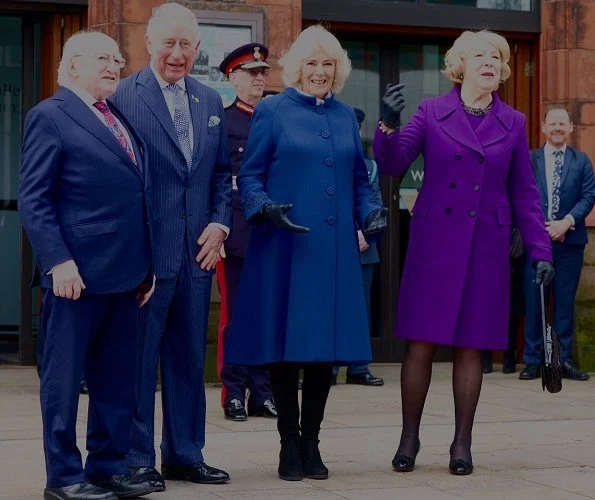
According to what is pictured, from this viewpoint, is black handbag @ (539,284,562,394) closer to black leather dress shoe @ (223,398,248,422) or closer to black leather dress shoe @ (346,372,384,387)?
black leather dress shoe @ (223,398,248,422)

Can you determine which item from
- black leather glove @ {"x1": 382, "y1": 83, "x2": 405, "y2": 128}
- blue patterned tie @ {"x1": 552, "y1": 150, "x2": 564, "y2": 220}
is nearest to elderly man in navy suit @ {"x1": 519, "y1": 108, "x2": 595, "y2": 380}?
blue patterned tie @ {"x1": 552, "y1": 150, "x2": 564, "y2": 220}

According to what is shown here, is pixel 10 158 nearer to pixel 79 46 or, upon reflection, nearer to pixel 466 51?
pixel 466 51

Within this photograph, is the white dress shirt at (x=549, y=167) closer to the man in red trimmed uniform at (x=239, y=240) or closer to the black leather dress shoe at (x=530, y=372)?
the black leather dress shoe at (x=530, y=372)

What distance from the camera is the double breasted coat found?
638 cm

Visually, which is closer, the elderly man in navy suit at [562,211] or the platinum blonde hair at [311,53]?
the platinum blonde hair at [311,53]

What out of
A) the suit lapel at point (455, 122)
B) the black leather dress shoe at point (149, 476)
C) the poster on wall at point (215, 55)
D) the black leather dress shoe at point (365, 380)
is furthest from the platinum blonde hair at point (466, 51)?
the black leather dress shoe at point (365, 380)

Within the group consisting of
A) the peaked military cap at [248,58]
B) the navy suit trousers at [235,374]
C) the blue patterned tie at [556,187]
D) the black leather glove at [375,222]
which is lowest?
the navy suit trousers at [235,374]

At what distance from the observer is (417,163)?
39.3ft

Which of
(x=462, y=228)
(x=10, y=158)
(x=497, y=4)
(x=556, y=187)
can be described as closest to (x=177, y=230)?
(x=462, y=228)

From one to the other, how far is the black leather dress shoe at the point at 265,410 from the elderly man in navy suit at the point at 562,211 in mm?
3042

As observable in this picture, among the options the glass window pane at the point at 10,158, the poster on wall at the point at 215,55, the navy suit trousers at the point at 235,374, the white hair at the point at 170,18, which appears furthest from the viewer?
the glass window pane at the point at 10,158

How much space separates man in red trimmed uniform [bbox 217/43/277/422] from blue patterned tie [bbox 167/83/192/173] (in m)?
2.10

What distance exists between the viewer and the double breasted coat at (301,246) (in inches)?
251

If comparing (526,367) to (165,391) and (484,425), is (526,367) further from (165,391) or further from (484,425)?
(165,391)
